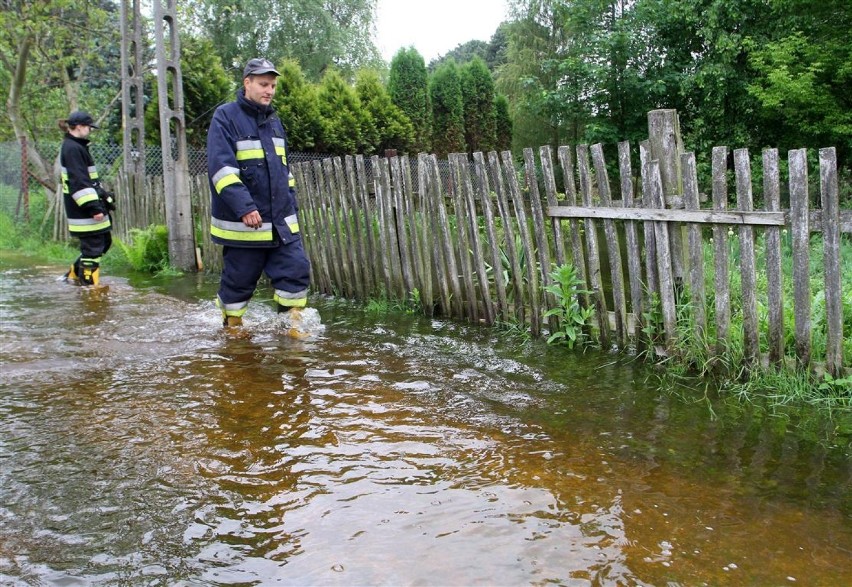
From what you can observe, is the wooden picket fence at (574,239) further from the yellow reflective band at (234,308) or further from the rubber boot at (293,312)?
the yellow reflective band at (234,308)

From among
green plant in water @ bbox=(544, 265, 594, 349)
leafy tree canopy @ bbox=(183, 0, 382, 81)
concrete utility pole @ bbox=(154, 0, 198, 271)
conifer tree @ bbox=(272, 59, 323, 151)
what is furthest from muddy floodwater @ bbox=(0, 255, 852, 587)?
leafy tree canopy @ bbox=(183, 0, 382, 81)

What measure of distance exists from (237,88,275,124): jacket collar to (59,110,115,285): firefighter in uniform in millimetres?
3278

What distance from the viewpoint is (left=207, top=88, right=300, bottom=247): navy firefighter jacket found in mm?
5410

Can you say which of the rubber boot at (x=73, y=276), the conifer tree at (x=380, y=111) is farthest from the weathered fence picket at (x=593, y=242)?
the conifer tree at (x=380, y=111)

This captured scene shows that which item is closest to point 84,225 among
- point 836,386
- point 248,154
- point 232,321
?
point 232,321

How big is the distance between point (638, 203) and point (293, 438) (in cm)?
277

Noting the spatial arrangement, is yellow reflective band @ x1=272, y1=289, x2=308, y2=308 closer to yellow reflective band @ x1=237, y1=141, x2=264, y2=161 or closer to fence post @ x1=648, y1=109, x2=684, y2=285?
yellow reflective band @ x1=237, y1=141, x2=264, y2=161

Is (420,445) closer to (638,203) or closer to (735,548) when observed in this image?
(735,548)

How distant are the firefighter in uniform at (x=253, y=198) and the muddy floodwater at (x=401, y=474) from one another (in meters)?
0.77

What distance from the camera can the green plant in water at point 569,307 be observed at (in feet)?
17.2

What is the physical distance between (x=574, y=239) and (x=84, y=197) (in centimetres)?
565

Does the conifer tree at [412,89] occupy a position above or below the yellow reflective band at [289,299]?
above

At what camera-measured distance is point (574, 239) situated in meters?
5.24

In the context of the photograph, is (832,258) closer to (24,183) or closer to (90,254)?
(90,254)
